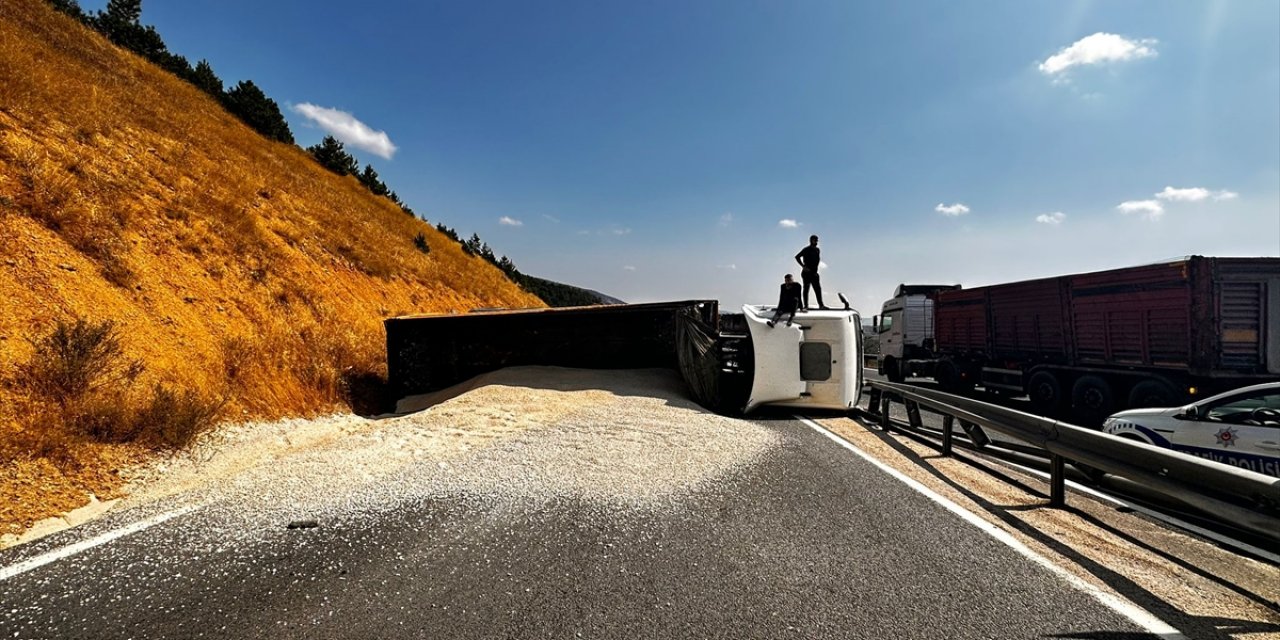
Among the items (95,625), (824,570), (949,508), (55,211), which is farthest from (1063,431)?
(55,211)

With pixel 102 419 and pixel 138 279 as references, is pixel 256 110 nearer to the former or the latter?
pixel 138 279

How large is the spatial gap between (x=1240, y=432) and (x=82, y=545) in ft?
34.0

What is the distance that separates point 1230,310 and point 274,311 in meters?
18.3

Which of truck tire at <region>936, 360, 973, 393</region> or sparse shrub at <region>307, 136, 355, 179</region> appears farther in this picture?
sparse shrub at <region>307, 136, 355, 179</region>

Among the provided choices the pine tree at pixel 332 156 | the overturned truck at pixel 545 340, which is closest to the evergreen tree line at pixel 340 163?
the pine tree at pixel 332 156

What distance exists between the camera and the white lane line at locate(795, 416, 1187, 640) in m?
2.31

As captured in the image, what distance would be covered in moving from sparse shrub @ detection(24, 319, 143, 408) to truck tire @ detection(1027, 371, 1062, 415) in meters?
16.6

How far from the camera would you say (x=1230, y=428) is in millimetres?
5219

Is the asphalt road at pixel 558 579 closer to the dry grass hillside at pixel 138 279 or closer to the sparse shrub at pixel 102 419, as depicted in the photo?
the dry grass hillside at pixel 138 279

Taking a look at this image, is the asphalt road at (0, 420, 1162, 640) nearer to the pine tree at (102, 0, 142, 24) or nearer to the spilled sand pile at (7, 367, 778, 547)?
the spilled sand pile at (7, 367, 778, 547)

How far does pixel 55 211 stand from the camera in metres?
7.74

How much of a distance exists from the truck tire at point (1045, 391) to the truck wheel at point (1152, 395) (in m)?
1.57

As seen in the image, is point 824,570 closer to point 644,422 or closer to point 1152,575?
point 1152,575

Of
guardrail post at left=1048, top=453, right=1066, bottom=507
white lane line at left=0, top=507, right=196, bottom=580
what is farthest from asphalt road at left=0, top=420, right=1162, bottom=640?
guardrail post at left=1048, top=453, right=1066, bottom=507
